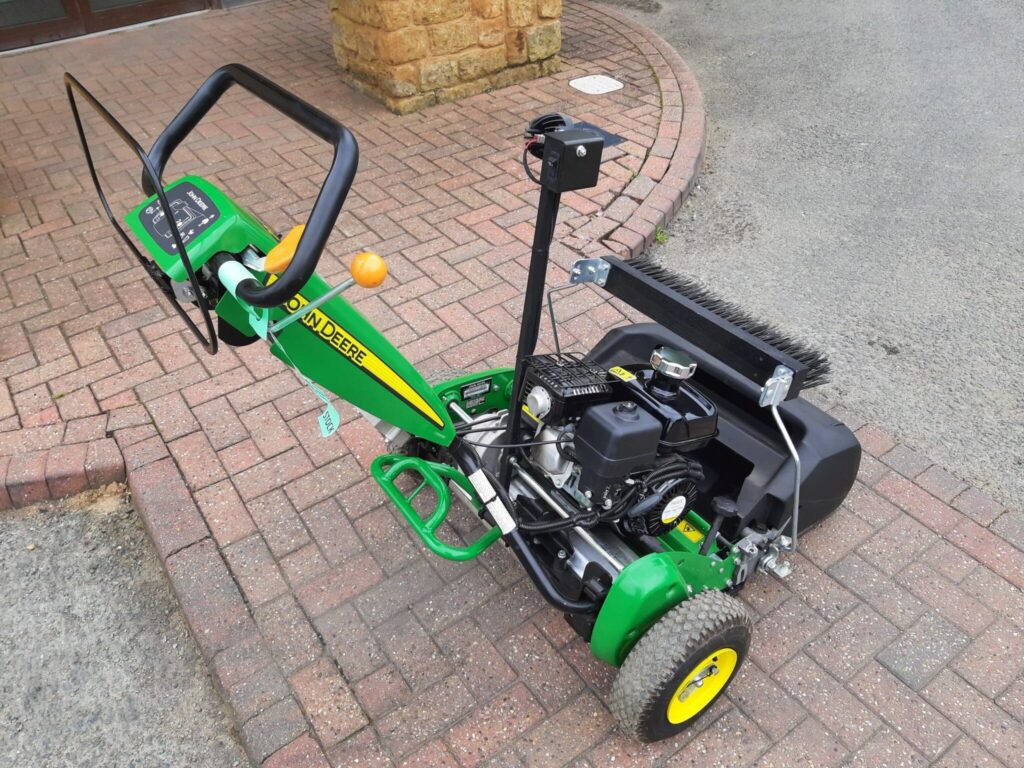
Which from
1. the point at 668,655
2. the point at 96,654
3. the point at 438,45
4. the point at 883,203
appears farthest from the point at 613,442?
the point at 438,45

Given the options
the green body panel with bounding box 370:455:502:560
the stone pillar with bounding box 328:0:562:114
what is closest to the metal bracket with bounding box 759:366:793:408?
the green body panel with bounding box 370:455:502:560

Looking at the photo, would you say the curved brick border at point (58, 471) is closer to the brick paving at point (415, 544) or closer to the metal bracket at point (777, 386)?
the brick paving at point (415, 544)

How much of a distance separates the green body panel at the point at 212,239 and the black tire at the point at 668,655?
140 cm

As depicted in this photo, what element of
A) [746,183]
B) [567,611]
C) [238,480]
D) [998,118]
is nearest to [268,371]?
[238,480]

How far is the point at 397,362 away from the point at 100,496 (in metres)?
1.73

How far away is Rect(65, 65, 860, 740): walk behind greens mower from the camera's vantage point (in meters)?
1.87

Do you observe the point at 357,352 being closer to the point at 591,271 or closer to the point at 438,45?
the point at 591,271

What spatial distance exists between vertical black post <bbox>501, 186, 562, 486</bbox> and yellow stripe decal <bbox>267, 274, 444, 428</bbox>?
24 centimetres

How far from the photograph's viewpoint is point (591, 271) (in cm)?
240

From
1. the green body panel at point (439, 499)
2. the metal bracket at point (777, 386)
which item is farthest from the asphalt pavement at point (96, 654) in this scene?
the metal bracket at point (777, 386)

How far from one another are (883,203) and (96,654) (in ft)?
15.9

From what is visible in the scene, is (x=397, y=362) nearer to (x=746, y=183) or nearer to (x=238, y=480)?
(x=238, y=480)

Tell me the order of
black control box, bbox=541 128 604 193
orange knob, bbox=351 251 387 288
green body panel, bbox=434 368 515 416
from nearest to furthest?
orange knob, bbox=351 251 387 288 → black control box, bbox=541 128 604 193 → green body panel, bbox=434 368 515 416

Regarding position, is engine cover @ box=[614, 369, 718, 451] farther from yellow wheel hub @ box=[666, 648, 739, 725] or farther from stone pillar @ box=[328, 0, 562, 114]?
stone pillar @ box=[328, 0, 562, 114]
